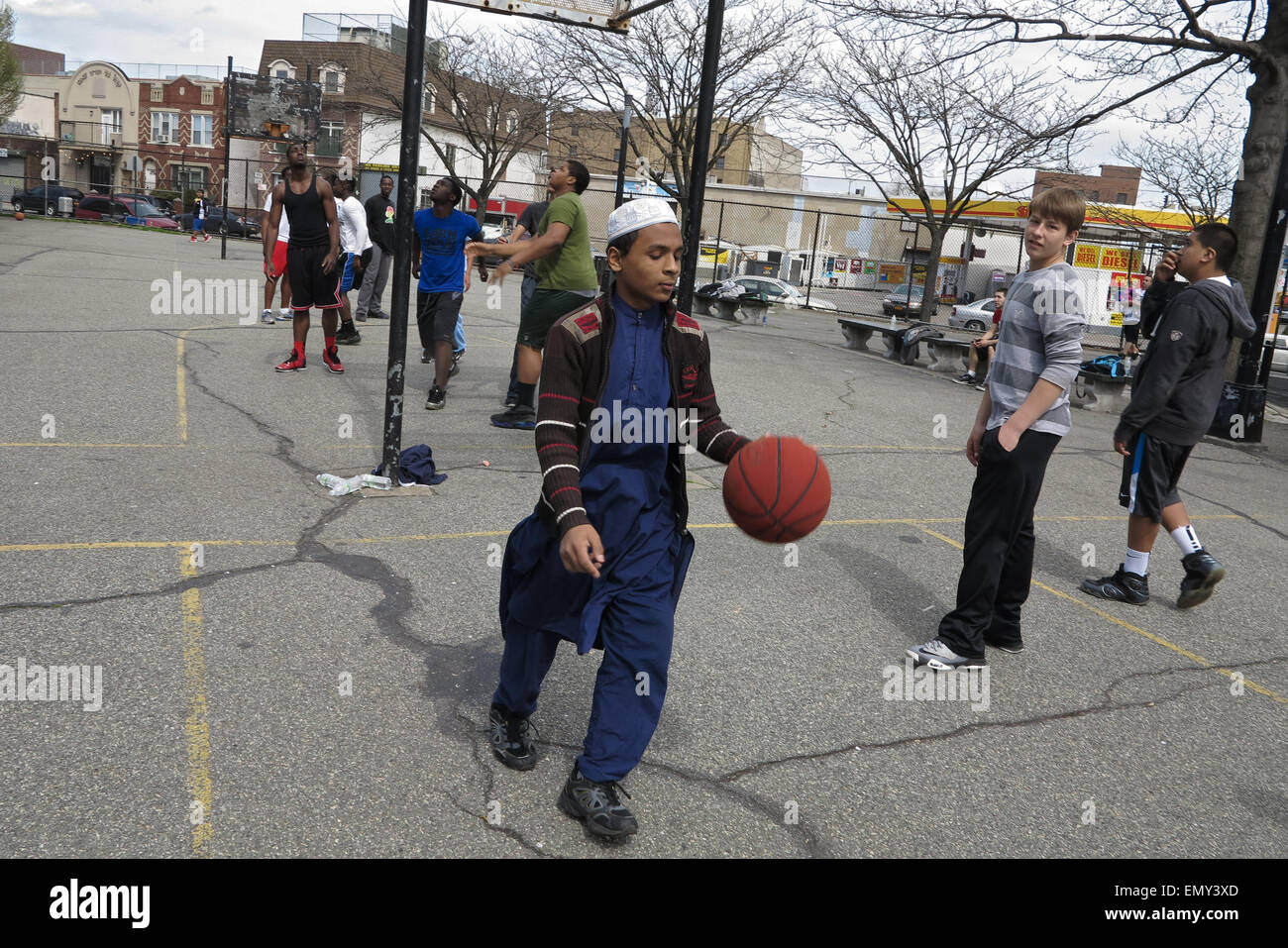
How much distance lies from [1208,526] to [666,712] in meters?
5.69

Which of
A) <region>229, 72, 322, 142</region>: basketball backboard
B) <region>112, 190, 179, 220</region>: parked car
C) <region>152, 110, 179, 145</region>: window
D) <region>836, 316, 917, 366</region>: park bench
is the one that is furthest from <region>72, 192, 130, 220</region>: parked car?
<region>836, 316, 917, 366</region>: park bench

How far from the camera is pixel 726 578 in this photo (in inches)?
216

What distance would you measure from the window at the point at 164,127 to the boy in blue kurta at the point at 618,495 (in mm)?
74516

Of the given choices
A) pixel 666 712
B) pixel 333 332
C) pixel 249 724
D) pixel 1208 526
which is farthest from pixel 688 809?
pixel 333 332

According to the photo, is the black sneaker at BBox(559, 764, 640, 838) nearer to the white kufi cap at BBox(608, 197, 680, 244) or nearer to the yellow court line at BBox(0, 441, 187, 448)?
the white kufi cap at BBox(608, 197, 680, 244)

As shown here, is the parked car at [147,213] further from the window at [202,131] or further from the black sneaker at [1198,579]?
the black sneaker at [1198,579]

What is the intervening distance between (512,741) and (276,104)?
5616 cm

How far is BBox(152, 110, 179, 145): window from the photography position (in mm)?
67375

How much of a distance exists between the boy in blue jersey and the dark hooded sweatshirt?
5.60 metres

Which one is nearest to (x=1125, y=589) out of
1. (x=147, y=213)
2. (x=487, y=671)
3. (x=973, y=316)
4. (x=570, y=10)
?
(x=487, y=671)

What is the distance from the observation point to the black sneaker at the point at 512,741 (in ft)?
11.0

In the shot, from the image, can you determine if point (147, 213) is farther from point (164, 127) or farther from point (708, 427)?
point (708, 427)
